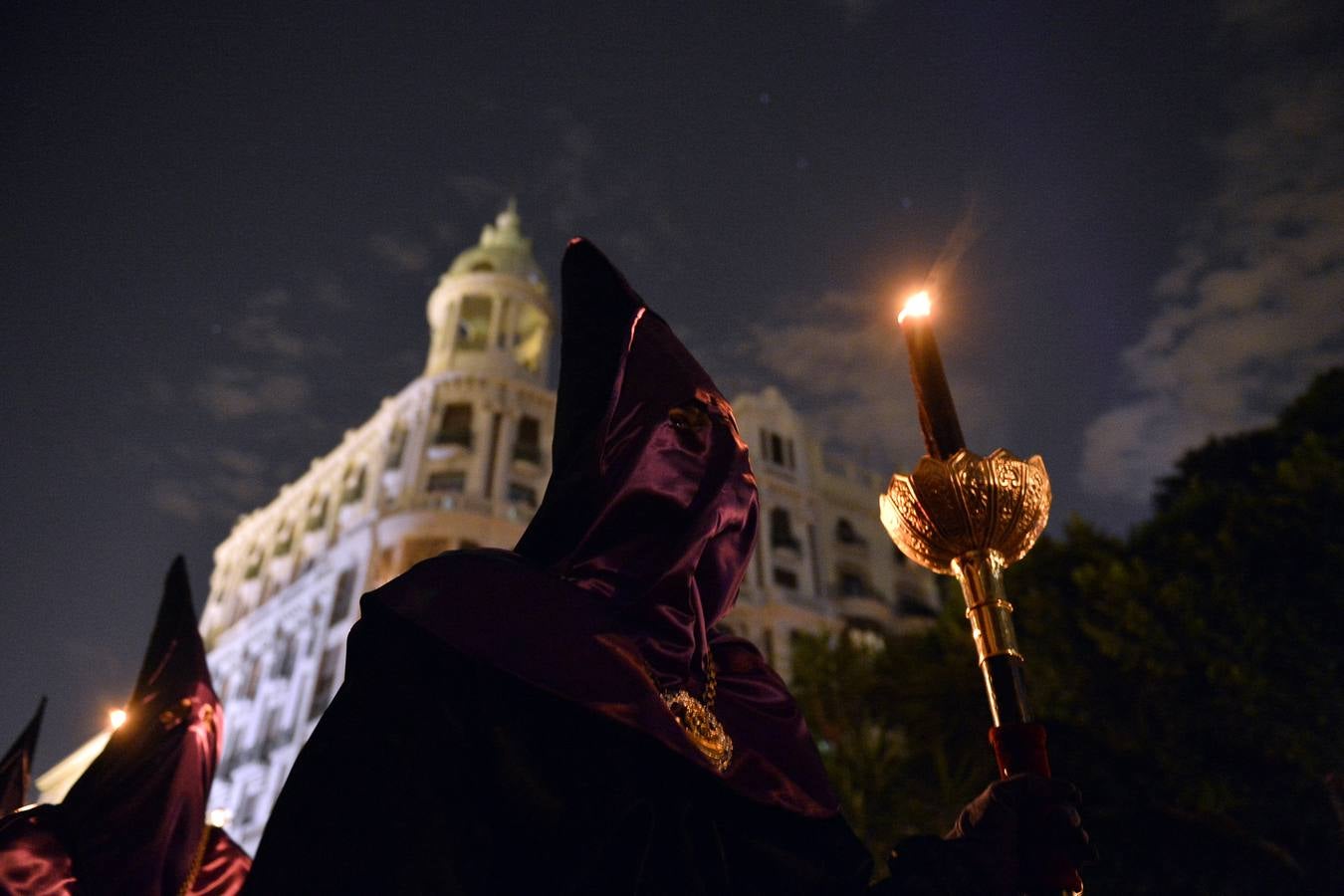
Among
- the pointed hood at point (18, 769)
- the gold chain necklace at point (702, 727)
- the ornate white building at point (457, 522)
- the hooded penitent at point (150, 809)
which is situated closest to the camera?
the gold chain necklace at point (702, 727)

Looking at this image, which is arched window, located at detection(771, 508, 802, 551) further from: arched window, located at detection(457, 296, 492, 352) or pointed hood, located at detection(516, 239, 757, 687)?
pointed hood, located at detection(516, 239, 757, 687)

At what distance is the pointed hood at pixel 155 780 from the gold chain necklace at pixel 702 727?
13.1 ft

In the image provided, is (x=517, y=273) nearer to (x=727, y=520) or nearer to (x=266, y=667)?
(x=266, y=667)

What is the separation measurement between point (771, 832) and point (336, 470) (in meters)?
35.2

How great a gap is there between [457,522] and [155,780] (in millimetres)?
22718

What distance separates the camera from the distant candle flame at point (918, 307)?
2.43m

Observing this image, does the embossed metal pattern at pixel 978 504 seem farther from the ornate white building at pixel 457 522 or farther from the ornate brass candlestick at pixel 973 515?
the ornate white building at pixel 457 522

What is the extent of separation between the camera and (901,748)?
16.5 m

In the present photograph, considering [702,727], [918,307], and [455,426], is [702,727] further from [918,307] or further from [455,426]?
[455,426]

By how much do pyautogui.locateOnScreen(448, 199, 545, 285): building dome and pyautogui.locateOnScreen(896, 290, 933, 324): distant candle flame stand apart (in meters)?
33.9

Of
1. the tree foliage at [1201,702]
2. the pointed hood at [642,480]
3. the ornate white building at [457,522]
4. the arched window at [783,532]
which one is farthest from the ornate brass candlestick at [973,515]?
the arched window at [783,532]

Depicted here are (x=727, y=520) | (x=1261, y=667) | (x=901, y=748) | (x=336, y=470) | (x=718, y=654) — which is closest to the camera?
(x=727, y=520)

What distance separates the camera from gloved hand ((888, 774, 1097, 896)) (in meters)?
1.62

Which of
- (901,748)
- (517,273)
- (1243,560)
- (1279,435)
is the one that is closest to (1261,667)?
(1243,560)
